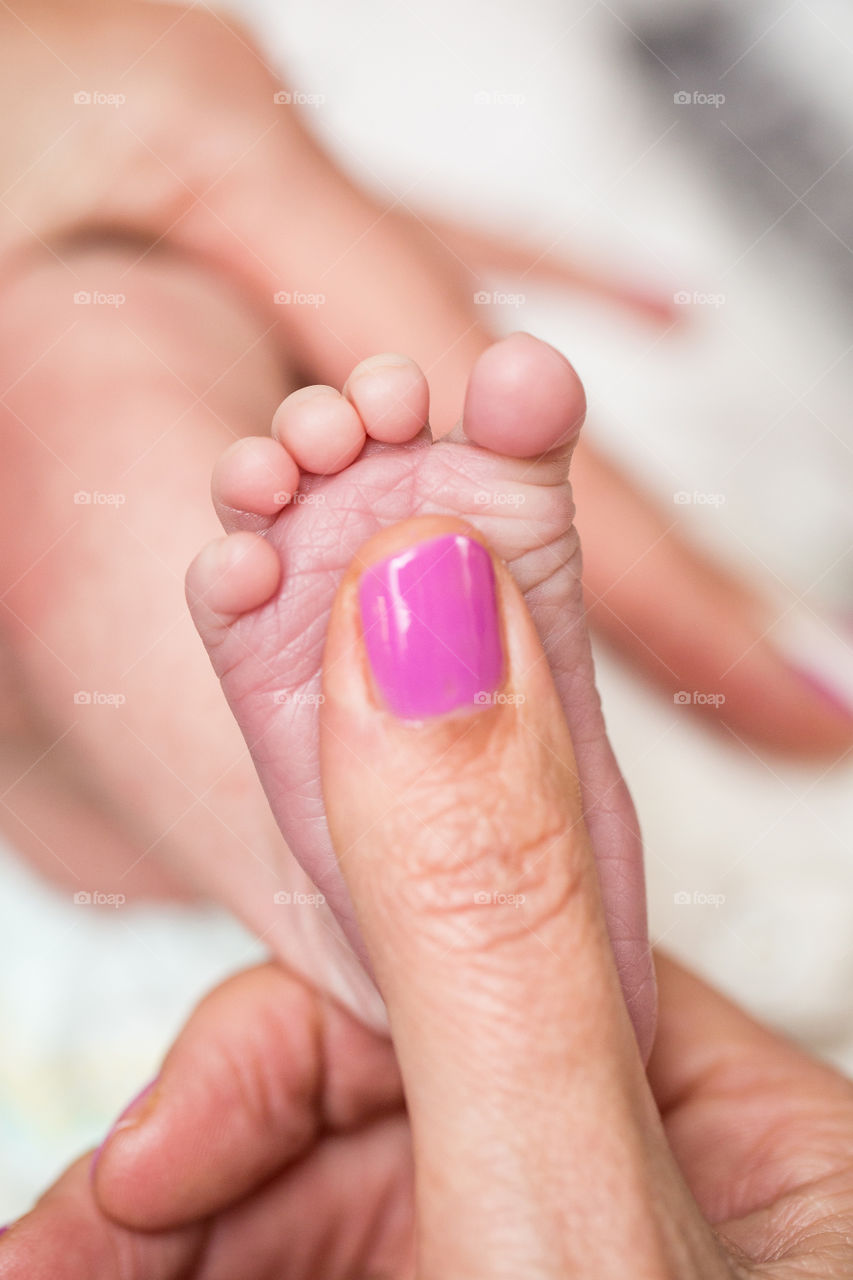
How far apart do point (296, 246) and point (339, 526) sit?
667mm

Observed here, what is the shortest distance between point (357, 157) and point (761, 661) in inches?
33.8

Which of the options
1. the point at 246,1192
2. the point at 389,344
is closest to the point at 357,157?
the point at 389,344

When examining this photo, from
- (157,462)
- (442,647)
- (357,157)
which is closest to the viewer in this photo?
(442,647)

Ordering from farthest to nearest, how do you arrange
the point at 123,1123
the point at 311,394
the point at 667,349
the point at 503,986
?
the point at 667,349 → the point at 123,1123 → the point at 311,394 → the point at 503,986

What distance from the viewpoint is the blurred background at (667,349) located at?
3.64 feet

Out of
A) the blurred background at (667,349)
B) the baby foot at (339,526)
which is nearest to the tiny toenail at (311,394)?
the baby foot at (339,526)

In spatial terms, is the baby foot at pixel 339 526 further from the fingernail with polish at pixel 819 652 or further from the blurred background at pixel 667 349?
the fingernail with polish at pixel 819 652

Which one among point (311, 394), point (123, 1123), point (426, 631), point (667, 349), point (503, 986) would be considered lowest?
point (123, 1123)

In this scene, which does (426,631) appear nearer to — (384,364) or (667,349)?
(384,364)

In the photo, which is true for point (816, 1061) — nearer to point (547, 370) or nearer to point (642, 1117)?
point (642, 1117)

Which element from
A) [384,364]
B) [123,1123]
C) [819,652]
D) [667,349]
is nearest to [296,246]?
[667,349]

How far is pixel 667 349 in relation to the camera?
140 centimetres

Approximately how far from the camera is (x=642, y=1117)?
0.52 m

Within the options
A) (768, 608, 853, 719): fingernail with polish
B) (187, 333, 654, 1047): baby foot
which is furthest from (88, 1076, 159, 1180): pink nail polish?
(768, 608, 853, 719): fingernail with polish
